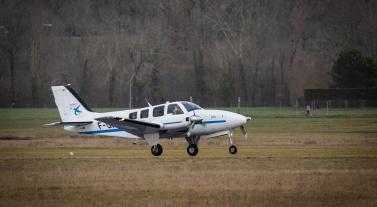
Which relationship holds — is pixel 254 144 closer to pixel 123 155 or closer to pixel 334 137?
pixel 334 137

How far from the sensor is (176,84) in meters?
114

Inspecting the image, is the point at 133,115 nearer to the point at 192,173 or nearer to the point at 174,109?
the point at 174,109

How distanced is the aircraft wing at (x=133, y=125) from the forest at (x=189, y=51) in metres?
65.5

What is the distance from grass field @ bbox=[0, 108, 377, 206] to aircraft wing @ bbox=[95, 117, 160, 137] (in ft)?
3.51

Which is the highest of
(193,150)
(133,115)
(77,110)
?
(77,110)

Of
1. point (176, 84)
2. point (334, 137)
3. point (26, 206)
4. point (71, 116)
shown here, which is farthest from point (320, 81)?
point (26, 206)

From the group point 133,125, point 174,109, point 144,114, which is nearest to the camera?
point 133,125

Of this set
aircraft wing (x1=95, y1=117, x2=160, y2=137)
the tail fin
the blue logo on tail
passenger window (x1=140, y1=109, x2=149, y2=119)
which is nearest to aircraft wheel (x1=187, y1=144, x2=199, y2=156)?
aircraft wing (x1=95, y1=117, x2=160, y2=137)

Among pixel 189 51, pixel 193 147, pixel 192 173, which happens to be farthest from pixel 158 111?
pixel 189 51

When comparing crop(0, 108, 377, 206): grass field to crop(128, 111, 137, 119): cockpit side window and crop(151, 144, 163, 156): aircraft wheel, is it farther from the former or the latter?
crop(128, 111, 137, 119): cockpit side window

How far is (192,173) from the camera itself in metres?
27.5

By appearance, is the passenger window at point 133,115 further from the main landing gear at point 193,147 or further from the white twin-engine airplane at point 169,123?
the main landing gear at point 193,147

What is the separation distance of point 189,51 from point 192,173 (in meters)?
98.4

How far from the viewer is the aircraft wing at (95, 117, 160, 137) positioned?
35219mm
